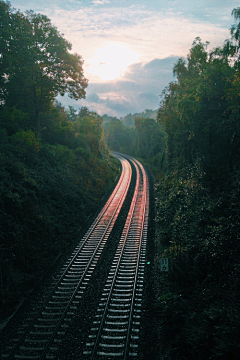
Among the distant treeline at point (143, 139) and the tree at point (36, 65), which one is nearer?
the tree at point (36, 65)

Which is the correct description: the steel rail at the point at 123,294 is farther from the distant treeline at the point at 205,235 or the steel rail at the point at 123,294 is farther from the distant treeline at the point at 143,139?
the distant treeline at the point at 143,139

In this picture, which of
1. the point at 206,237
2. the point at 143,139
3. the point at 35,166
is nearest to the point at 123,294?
the point at 206,237

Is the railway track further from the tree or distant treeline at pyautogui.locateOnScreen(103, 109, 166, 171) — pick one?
distant treeline at pyautogui.locateOnScreen(103, 109, 166, 171)

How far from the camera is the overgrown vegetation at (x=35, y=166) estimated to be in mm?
12648

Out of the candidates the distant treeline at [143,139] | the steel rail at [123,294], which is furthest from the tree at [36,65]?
the distant treeline at [143,139]

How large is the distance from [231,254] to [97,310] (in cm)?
654

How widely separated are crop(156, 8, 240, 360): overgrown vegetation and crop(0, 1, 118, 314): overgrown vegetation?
710cm

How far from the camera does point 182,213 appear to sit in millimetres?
17188

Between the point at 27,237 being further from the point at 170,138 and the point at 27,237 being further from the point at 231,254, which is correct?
the point at 170,138

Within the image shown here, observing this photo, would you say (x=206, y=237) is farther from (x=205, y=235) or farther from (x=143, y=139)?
(x=143, y=139)

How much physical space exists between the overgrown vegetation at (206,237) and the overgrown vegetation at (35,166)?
7.10 meters

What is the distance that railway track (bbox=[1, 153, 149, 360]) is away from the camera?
7.84m

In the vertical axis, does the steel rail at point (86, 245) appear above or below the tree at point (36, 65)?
below

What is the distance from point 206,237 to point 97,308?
6865 millimetres
